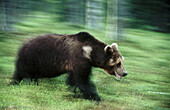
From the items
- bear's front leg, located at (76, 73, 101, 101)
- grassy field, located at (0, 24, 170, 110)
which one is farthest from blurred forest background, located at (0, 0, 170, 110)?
bear's front leg, located at (76, 73, 101, 101)

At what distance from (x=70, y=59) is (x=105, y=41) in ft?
32.3

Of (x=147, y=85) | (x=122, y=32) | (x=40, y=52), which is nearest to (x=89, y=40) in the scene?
(x=40, y=52)

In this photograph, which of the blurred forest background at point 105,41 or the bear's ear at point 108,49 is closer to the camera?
the blurred forest background at point 105,41

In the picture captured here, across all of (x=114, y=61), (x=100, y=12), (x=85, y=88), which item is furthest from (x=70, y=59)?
(x=100, y=12)

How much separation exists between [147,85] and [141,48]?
27.3ft

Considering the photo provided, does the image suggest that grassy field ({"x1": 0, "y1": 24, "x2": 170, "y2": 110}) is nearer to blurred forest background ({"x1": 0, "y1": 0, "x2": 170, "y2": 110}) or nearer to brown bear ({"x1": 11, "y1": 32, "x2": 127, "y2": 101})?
blurred forest background ({"x1": 0, "y1": 0, "x2": 170, "y2": 110})

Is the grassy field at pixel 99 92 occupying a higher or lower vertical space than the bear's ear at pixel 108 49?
lower

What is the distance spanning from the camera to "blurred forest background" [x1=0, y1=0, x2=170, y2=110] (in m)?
5.55

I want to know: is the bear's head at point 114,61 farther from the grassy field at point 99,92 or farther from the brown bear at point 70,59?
the grassy field at point 99,92

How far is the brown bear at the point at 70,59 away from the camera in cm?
568

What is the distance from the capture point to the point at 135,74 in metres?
Answer: 8.78

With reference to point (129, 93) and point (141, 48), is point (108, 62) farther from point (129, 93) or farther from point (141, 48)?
point (141, 48)

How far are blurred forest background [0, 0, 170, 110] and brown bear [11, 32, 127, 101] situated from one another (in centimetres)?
31

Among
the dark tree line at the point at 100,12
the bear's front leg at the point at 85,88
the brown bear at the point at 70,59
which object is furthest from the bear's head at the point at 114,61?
the dark tree line at the point at 100,12
